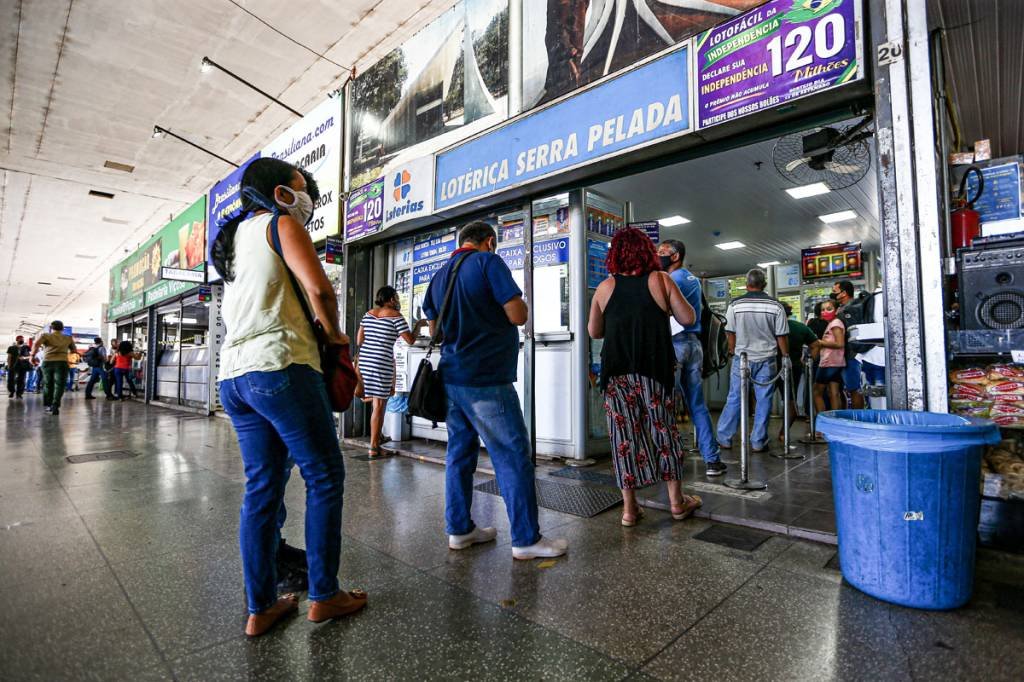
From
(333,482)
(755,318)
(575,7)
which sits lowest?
(333,482)

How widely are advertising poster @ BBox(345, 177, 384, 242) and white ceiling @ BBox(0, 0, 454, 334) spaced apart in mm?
2608

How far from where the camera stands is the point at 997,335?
94.7 inches

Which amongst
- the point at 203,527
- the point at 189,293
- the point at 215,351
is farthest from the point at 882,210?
the point at 189,293

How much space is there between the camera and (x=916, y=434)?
190 centimetres

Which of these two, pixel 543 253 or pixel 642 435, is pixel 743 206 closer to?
pixel 543 253

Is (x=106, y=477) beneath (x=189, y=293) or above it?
beneath

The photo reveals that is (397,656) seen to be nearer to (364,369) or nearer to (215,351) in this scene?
(364,369)

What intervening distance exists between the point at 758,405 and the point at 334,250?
5.25m

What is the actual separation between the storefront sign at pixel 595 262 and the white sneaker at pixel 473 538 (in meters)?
2.85

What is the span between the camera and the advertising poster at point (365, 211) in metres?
6.11

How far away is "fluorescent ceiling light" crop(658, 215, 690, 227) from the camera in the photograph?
9250 millimetres

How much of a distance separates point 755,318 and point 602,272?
1.55 metres

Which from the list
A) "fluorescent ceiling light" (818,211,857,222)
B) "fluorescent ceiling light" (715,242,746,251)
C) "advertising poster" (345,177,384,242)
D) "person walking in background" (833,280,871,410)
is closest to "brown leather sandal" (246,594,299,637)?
"advertising poster" (345,177,384,242)

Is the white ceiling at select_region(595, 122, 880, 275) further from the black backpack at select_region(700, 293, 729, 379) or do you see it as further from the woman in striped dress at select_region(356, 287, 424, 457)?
the woman in striped dress at select_region(356, 287, 424, 457)
